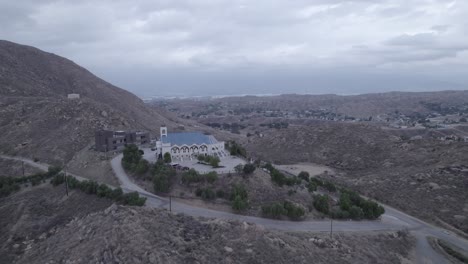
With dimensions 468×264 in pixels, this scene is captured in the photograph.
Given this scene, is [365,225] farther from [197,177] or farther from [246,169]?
[197,177]

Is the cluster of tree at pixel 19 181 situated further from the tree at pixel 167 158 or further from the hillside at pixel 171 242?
the tree at pixel 167 158

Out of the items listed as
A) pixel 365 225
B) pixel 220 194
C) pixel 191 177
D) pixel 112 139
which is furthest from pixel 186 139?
pixel 365 225

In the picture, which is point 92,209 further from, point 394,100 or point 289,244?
point 394,100

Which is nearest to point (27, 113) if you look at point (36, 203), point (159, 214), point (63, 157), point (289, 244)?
point (63, 157)

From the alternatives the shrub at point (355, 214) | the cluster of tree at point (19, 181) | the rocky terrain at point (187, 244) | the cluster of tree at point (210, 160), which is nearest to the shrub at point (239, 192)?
the rocky terrain at point (187, 244)

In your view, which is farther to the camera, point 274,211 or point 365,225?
point 365,225

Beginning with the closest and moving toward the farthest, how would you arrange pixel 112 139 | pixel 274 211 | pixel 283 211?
1. pixel 274 211
2. pixel 283 211
3. pixel 112 139

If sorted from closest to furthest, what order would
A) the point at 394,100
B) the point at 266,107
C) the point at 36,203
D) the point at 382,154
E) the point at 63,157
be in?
the point at 36,203, the point at 63,157, the point at 382,154, the point at 394,100, the point at 266,107
